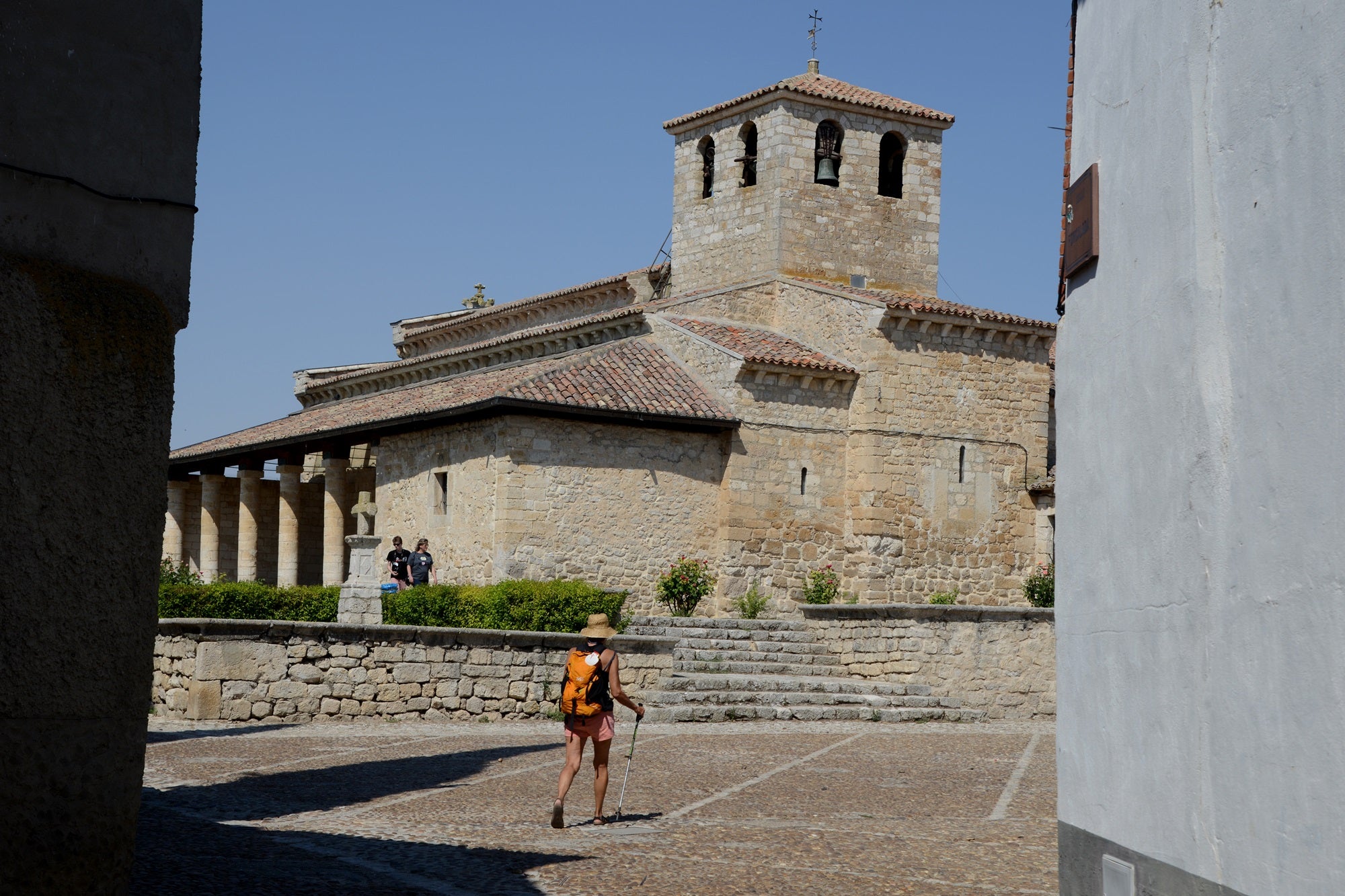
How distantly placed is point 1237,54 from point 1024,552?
23.4 m

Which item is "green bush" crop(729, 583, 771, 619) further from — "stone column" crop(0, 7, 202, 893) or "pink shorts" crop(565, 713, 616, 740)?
"stone column" crop(0, 7, 202, 893)

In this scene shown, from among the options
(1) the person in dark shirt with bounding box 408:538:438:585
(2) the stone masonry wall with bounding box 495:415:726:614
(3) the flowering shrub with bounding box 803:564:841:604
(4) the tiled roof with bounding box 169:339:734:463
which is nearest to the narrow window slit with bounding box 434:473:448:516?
(4) the tiled roof with bounding box 169:339:734:463

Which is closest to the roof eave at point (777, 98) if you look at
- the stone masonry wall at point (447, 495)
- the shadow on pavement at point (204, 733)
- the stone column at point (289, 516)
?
the stone masonry wall at point (447, 495)

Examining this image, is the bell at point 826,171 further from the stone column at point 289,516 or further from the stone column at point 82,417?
the stone column at point 82,417

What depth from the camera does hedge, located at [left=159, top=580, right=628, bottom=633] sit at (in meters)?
19.9

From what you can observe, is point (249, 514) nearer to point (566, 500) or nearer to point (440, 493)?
point (440, 493)

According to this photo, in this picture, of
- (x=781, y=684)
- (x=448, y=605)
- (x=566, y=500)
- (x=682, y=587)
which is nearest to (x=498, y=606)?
(x=448, y=605)

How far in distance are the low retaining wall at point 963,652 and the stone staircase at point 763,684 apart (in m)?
0.31

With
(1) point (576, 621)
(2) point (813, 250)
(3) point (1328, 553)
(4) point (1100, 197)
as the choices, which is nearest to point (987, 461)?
(2) point (813, 250)

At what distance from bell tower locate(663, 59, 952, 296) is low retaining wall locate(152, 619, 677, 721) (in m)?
12.6

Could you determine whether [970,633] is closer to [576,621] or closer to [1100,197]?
[576,621]

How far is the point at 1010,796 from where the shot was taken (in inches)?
470

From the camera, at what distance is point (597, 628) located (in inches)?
399

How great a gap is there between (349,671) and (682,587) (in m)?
8.30
